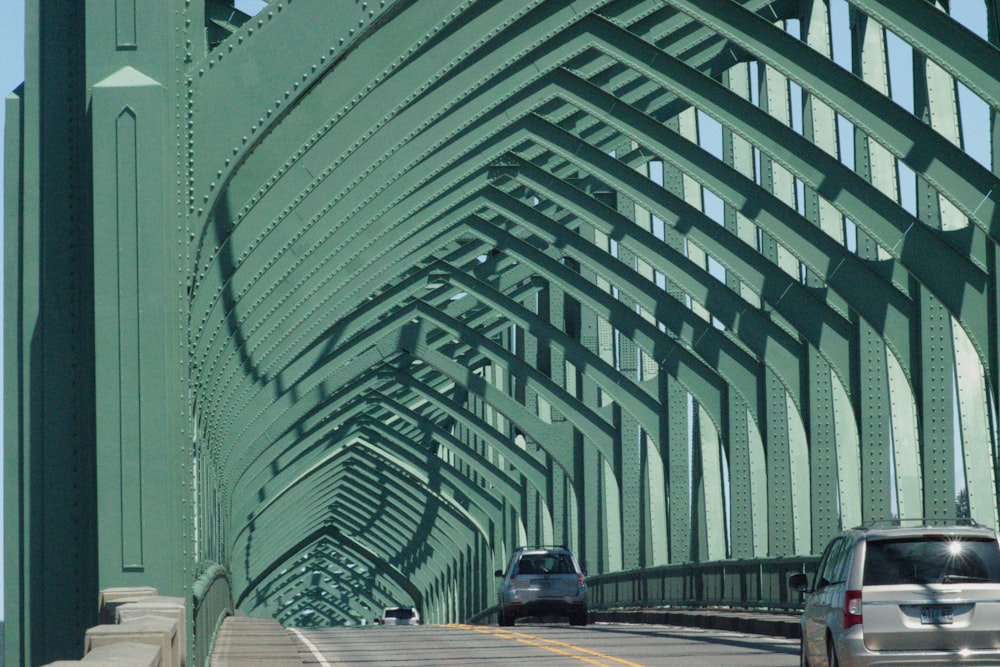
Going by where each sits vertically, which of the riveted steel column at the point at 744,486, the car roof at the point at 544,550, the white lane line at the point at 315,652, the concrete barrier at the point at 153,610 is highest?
the riveted steel column at the point at 744,486

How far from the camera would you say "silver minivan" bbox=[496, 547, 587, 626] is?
110ft

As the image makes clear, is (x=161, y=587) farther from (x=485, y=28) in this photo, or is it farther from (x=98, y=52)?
(x=485, y=28)

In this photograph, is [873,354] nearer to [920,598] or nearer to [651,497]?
[920,598]

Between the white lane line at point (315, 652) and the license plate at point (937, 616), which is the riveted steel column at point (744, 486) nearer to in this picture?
the white lane line at point (315, 652)

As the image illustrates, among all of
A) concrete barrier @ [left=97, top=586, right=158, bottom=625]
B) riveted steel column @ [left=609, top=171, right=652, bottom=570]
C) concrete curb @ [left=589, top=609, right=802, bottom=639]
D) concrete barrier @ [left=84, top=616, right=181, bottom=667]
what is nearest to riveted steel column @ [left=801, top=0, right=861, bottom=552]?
concrete curb @ [left=589, top=609, right=802, bottom=639]

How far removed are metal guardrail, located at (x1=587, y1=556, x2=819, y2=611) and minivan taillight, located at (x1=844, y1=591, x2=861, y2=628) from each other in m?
11.1

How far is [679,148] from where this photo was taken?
26.2 meters

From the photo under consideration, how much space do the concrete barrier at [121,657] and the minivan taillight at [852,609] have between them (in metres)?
6.51

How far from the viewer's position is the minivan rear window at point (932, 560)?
43.4 ft

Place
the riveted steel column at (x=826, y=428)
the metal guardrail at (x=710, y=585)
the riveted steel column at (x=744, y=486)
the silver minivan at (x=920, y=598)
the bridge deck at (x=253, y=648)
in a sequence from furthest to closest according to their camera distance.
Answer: the riveted steel column at (x=744, y=486), the metal guardrail at (x=710, y=585), the riveted steel column at (x=826, y=428), the bridge deck at (x=253, y=648), the silver minivan at (x=920, y=598)

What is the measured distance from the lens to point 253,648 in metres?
22.8

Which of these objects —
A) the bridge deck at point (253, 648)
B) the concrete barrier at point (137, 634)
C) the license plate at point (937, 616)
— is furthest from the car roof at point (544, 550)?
the concrete barrier at point (137, 634)

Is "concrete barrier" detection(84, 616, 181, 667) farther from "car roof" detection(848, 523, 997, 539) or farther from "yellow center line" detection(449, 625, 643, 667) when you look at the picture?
"yellow center line" detection(449, 625, 643, 667)

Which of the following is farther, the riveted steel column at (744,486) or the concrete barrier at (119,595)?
the riveted steel column at (744,486)
